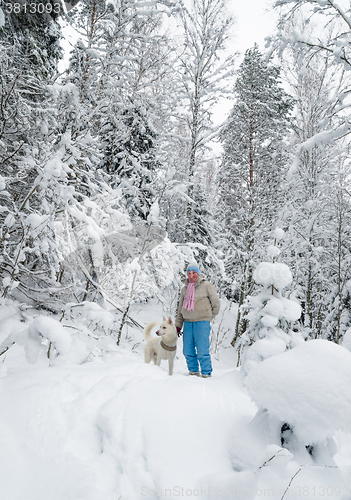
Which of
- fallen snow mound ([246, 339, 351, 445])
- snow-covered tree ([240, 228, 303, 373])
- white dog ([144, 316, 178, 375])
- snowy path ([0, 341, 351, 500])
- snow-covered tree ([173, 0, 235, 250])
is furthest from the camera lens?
snow-covered tree ([173, 0, 235, 250])

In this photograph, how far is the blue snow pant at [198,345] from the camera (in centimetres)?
394

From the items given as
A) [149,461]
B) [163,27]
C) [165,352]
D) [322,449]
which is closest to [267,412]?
[322,449]

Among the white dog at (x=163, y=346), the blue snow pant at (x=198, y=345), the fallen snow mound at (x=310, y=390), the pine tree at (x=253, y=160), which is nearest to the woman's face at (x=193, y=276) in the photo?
the blue snow pant at (x=198, y=345)

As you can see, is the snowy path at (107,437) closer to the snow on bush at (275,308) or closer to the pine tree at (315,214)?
the snow on bush at (275,308)

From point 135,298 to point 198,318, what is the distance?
2.57 meters

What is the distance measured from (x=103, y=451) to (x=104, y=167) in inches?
336

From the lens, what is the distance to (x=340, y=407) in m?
1.31

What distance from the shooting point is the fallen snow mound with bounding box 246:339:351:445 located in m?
1.33

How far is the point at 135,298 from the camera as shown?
6.18 meters

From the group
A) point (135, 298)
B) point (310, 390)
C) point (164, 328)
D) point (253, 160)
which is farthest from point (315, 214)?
point (310, 390)

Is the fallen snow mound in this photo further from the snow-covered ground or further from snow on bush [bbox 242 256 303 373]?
snow on bush [bbox 242 256 303 373]

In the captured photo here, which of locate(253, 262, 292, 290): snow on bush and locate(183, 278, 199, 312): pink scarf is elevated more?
locate(253, 262, 292, 290): snow on bush

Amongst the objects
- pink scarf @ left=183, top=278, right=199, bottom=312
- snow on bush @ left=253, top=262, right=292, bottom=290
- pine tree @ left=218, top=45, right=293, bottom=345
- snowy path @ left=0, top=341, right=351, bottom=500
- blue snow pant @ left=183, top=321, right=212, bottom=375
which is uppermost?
pine tree @ left=218, top=45, right=293, bottom=345

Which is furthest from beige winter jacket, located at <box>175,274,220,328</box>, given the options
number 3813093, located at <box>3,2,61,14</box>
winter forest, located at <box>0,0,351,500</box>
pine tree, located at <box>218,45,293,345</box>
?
pine tree, located at <box>218,45,293,345</box>
